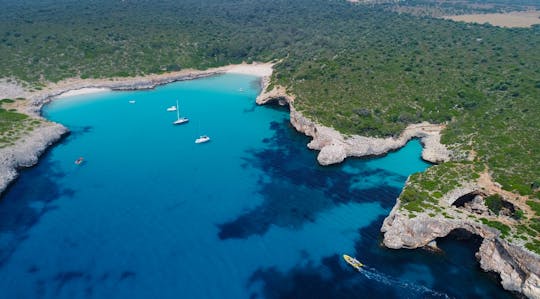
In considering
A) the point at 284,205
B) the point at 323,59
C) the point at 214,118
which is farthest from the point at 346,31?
the point at 284,205

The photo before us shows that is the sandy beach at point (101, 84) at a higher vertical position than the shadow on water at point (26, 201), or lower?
higher

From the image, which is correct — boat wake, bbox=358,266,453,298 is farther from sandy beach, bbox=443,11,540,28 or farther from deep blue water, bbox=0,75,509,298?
sandy beach, bbox=443,11,540,28

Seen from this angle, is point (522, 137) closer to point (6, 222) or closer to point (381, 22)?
point (6, 222)

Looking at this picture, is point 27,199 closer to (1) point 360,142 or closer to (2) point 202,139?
(2) point 202,139

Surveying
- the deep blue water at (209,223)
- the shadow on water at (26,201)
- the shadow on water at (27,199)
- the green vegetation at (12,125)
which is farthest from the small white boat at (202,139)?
the green vegetation at (12,125)

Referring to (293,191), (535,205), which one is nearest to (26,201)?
(293,191)

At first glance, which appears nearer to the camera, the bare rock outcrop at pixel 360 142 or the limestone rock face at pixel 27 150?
the limestone rock face at pixel 27 150

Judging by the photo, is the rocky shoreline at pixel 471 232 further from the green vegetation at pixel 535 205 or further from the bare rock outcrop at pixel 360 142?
the green vegetation at pixel 535 205
